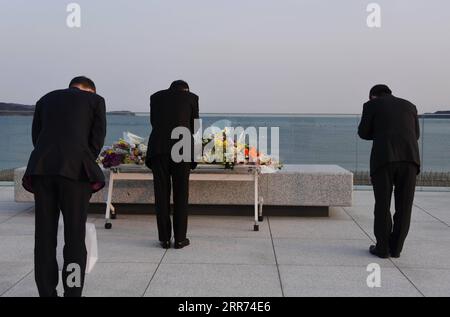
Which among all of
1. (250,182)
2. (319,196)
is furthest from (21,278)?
(319,196)

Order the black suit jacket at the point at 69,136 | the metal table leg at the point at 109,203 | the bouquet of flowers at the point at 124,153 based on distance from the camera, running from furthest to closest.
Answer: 1. the bouquet of flowers at the point at 124,153
2. the metal table leg at the point at 109,203
3. the black suit jacket at the point at 69,136

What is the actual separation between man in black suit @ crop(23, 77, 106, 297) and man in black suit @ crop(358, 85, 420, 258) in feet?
9.85

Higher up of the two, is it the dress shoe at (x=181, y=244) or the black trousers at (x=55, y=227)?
the black trousers at (x=55, y=227)

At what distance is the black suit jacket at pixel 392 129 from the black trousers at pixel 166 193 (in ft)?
6.75

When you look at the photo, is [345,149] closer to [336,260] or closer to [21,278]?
[336,260]

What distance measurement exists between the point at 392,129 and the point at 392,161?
34cm

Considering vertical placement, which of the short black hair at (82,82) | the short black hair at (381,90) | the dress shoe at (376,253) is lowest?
the dress shoe at (376,253)

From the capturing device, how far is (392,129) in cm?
575

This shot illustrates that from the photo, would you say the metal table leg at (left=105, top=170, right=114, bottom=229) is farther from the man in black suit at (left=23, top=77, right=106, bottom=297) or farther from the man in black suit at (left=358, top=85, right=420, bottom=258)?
the man in black suit at (left=358, top=85, right=420, bottom=258)

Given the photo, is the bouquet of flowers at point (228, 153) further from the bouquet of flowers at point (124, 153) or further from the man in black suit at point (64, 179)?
the man in black suit at point (64, 179)

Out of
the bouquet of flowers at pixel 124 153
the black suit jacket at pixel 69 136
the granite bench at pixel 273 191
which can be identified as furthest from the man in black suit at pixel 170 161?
the black suit jacket at pixel 69 136

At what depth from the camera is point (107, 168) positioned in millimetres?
7621

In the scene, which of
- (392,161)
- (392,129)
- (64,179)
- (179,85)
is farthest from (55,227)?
(392,129)

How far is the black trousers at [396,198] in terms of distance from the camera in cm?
580
